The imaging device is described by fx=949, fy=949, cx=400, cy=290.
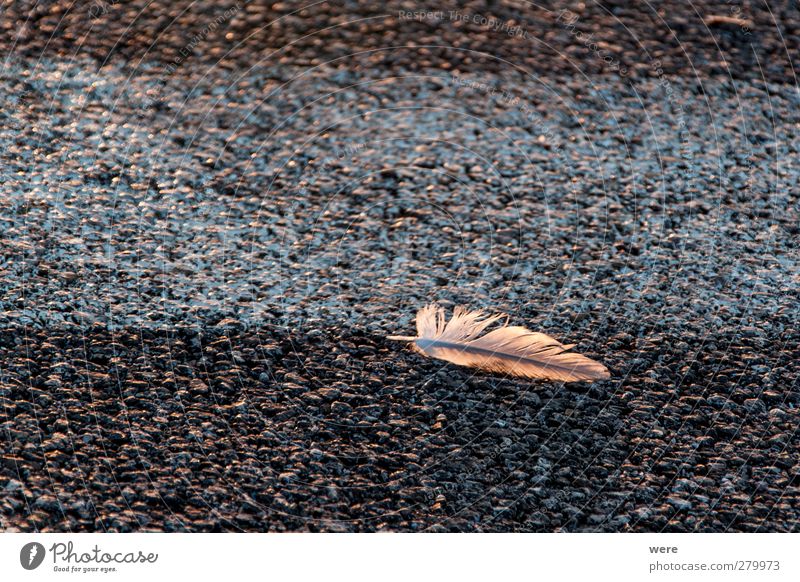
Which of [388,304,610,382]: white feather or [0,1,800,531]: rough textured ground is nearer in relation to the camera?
[0,1,800,531]: rough textured ground

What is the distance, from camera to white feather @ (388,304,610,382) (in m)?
1.39

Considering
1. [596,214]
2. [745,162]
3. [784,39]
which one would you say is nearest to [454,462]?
[596,214]

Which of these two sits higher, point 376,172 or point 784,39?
point 784,39

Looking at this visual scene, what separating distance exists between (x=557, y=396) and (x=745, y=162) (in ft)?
2.47

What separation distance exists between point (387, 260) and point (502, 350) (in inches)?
11.2

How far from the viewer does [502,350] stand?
1416 mm

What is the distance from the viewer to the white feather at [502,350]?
1387 mm

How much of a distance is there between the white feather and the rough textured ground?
0.03 m

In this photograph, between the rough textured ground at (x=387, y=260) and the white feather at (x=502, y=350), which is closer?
the rough textured ground at (x=387, y=260)

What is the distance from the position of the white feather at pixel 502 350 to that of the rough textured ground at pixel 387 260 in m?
0.03

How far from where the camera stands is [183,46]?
2.04 meters

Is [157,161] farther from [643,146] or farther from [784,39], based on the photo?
[784,39]

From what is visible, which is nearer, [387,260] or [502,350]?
[502,350]

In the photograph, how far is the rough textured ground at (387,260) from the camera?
47.6 inches
